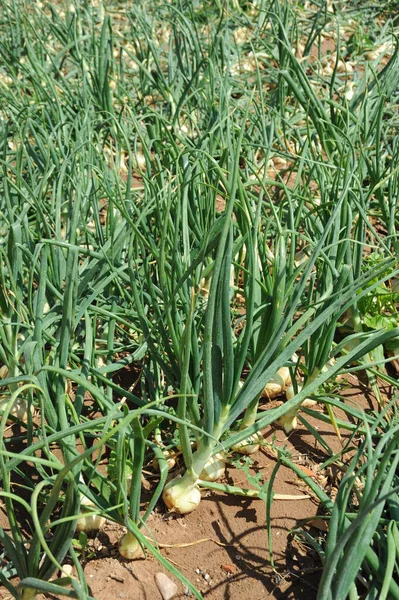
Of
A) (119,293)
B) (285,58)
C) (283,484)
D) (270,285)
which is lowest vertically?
(283,484)

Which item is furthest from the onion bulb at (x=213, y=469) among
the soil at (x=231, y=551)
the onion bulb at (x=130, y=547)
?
the onion bulb at (x=130, y=547)

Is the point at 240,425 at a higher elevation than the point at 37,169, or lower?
lower

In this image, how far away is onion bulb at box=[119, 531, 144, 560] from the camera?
1.46 metres

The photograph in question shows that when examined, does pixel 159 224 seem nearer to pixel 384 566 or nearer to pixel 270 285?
pixel 270 285

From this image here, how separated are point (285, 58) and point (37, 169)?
105 centimetres

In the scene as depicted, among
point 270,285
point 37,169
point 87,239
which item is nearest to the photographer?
point 270,285

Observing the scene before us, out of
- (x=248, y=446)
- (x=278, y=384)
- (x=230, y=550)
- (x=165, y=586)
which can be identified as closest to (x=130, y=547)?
(x=165, y=586)

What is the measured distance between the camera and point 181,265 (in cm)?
163

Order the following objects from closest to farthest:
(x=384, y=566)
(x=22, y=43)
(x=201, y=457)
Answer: (x=384, y=566) → (x=201, y=457) → (x=22, y=43)

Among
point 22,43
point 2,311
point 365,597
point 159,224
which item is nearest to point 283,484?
point 365,597

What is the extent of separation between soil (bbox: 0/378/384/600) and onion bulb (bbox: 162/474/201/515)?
3cm

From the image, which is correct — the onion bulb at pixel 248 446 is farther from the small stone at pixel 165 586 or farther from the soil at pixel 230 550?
the small stone at pixel 165 586

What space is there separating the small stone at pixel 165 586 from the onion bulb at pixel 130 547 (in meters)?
0.05

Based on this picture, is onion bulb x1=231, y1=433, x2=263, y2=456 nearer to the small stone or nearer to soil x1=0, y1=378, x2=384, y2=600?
soil x1=0, y1=378, x2=384, y2=600
